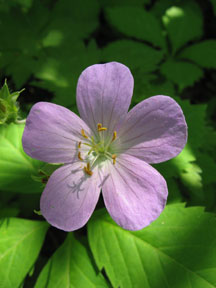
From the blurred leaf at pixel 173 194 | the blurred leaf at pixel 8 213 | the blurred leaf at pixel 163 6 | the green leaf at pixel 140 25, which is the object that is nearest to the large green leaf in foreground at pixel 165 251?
the blurred leaf at pixel 173 194

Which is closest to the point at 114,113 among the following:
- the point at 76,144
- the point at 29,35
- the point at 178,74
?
the point at 76,144

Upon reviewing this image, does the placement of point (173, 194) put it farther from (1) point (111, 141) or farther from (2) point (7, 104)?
(2) point (7, 104)

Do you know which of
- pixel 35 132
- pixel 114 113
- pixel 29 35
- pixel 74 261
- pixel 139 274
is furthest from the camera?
pixel 29 35

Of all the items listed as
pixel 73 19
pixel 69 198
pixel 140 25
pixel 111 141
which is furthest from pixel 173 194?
pixel 73 19

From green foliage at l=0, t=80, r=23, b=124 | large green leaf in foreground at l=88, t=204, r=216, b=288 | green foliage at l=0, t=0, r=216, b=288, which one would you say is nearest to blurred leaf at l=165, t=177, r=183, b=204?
green foliage at l=0, t=0, r=216, b=288

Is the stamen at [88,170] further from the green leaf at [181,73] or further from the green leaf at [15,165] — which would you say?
the green leaf at [181,73]

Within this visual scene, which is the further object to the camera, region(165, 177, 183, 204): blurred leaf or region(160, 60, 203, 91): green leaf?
region(160, 60, 203, 91): green leaf

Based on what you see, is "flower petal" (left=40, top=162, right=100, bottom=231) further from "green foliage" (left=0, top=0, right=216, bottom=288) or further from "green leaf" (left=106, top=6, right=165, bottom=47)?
"green leaf" (left=106, top=6, right=165, bottom=47)

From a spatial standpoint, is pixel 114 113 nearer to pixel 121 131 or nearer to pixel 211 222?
pixel 121 131
